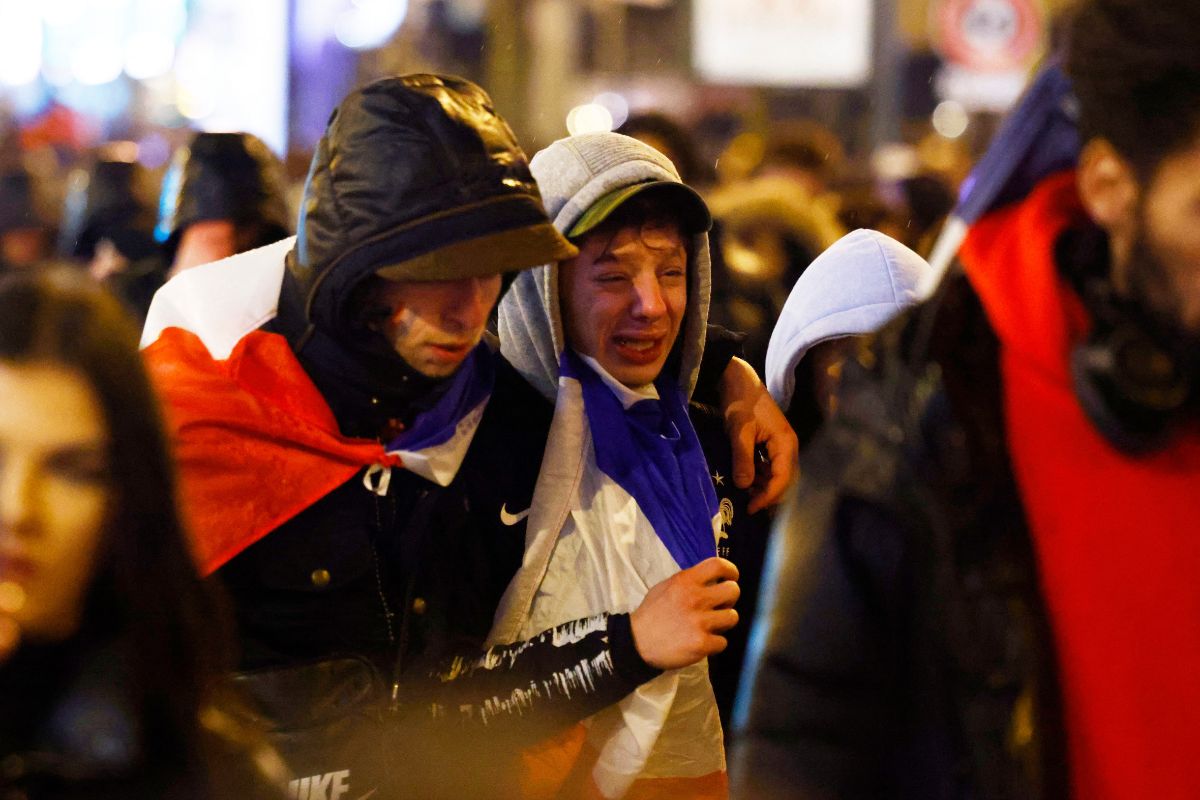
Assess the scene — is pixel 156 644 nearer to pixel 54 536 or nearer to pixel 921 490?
pixel 54 536

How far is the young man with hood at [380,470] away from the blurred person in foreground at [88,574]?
0.86 m

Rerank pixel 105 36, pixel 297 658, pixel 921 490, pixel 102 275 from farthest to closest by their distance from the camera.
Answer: pixel 105 36
pixel 102 275
pixel 297 658
pixel 921 490

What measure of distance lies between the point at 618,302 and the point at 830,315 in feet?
2.45

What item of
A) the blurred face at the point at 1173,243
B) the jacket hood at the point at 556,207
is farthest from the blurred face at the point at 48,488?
the jacket hood at the point at 556,207

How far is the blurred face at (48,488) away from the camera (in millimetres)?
1787

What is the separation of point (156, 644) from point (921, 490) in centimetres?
92

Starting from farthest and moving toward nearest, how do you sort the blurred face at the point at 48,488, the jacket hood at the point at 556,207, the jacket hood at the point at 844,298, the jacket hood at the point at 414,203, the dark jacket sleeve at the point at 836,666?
the jacket hood at the point at 844,298 < the jacket hood at the point at 556,207 < the jacket hood at the point at 414,203 < the dark jacket sleeve at the point at 836,666 < the blurred face at the point at 48,488

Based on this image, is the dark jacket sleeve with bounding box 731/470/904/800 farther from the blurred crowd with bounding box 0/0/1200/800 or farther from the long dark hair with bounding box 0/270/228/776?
the long dark hair with bounding box 0/270/228/776

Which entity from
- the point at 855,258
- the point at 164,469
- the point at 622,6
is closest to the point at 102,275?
the point at 855,258

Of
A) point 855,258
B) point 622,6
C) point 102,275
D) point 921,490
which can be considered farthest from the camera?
point 622,6

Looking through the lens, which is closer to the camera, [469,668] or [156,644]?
[156,644]

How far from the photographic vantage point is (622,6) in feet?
94.0

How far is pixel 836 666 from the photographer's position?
2.02 m

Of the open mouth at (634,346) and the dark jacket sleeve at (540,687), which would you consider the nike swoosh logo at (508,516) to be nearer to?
the dark jacket sleeve at (540,687)
